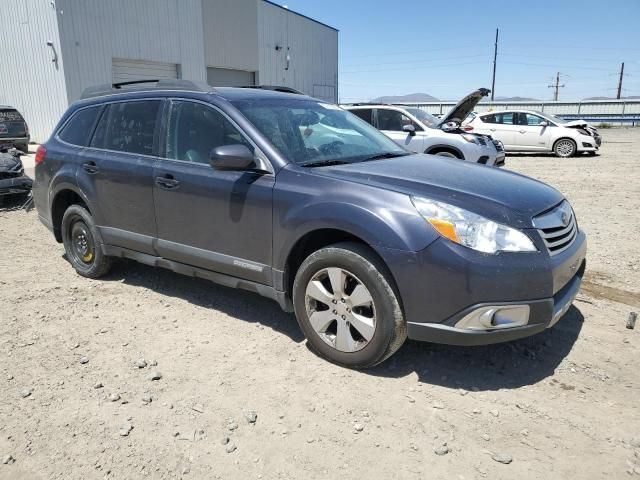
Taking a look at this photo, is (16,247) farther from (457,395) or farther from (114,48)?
(114,48)

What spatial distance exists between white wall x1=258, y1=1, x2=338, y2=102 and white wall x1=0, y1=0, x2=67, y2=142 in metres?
12.4

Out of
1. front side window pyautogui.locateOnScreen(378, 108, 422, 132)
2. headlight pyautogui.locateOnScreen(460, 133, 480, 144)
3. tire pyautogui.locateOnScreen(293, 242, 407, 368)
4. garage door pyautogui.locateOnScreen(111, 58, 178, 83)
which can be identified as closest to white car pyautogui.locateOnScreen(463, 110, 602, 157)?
front side window pyautogui.locateOnScreen(378, 108, 422, 132)

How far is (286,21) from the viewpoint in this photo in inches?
1163

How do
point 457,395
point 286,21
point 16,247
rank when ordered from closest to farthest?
1. point 457,395
2. point 16,247
3. point 286,21

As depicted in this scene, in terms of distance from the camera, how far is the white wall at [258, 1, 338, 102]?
1095 inches

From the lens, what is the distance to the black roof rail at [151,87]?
407 centimetres

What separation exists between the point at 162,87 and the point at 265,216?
1.66 metres

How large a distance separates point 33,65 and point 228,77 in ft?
32.9

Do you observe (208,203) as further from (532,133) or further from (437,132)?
(532,133)

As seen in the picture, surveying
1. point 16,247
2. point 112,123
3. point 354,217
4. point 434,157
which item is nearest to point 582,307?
point 434,157

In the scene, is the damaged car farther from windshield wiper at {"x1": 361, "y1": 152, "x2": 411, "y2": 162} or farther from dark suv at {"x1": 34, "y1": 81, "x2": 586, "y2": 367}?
windshield wiper at {"x1": 361, "y1": 152, "x2": 411, "y2": 162}

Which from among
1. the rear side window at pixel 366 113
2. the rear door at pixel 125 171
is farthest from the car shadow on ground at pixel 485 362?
the rear side window at pixel 366 113

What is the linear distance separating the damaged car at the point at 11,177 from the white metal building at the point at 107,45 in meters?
8.74

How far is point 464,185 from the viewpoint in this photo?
3205 millimetres
